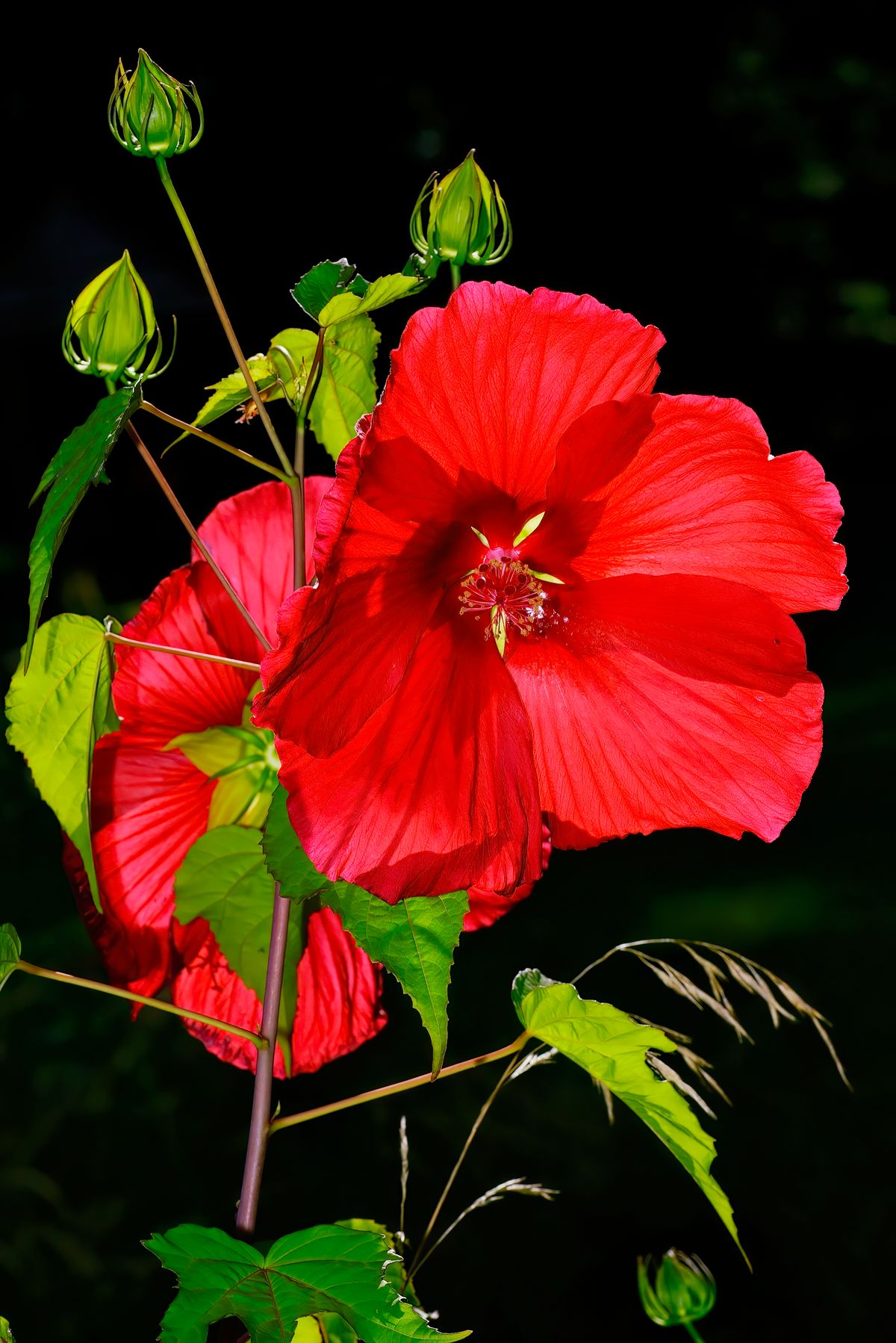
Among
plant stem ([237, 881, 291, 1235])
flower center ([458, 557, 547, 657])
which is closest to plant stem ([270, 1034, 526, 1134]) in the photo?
plant stem ([237, 881, 291, 1235])

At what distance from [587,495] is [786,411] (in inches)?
113

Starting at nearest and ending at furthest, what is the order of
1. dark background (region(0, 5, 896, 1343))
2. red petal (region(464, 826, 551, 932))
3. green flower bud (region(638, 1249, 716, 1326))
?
red petal (region(464, 826, 551, 932)) < green flower bud (region(638, 1249, 716, 1326)) < dark background (region(0, 5, 896, 1343))

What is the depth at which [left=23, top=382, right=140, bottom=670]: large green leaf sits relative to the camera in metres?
0.33

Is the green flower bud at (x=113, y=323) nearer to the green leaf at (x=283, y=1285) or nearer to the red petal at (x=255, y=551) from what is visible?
the red petal at (x=255, y=551)

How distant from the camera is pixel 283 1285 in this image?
1.23 feet

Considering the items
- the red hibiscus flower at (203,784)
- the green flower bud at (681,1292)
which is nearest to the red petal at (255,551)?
the red hibiscus flower at (203,784)

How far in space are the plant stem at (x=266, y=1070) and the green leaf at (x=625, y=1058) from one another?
9 centimetres

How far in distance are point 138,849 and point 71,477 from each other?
16 cm

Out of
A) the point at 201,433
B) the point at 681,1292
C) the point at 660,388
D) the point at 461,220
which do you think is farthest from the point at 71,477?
the point at 660,388

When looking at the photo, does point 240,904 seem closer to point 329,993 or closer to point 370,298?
point 329,993

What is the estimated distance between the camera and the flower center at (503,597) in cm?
41

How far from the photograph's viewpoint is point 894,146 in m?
3.14

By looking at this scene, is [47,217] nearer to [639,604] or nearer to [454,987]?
[454,987]

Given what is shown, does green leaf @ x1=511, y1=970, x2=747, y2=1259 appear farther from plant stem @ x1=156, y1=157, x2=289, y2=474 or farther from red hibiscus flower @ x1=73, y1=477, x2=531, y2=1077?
plant stem @ x1=156, y1=157, x2=289, y2=474
